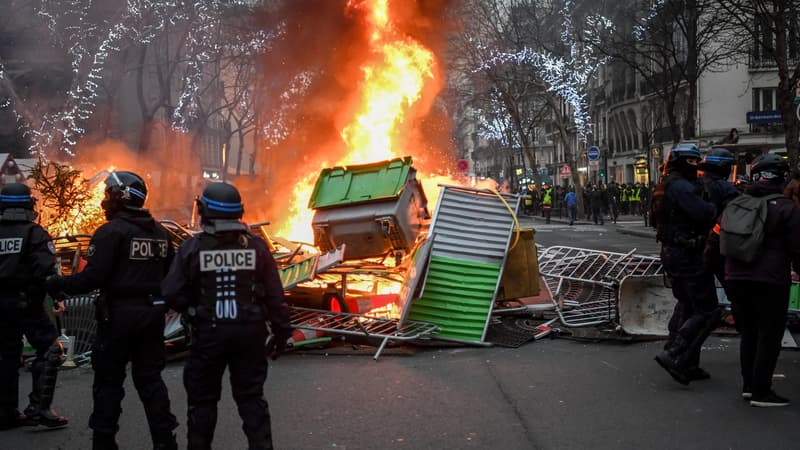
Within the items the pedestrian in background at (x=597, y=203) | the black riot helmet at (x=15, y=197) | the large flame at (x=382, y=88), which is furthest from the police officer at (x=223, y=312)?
the pedestrian in background at (x=597, y=203)

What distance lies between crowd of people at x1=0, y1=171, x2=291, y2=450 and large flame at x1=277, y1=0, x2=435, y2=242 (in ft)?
38.8

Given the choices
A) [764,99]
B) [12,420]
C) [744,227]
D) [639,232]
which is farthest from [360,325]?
[764,99]

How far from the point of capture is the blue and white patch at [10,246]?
546 centimetres

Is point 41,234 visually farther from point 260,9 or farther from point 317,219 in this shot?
point 260,9

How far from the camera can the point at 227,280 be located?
411 centimetres

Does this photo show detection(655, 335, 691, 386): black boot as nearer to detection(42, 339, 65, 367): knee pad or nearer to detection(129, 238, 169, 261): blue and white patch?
detection(129, 238, 169, 261): blue and white patch

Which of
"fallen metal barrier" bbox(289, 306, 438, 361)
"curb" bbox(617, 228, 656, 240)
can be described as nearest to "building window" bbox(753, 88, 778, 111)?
"curb" bbox(617, 228, 656, 240)

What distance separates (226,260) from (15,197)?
7.77ft

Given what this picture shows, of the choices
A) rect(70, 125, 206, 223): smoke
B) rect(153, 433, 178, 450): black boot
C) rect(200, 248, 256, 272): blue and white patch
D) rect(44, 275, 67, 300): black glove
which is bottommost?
rect(153, 433, 178, 450): black boot

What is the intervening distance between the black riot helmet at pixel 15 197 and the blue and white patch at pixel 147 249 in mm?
1517

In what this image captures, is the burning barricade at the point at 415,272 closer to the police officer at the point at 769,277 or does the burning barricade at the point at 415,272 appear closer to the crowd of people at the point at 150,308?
the crowd of people at the point at 150,308

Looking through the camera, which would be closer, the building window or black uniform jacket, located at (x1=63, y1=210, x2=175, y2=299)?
black uniform jacket, located at (x1=63, y1=210, x2=175, y2=299)

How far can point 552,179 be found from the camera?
7894 cm

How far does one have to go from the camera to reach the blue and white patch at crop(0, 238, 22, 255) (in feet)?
17.9
